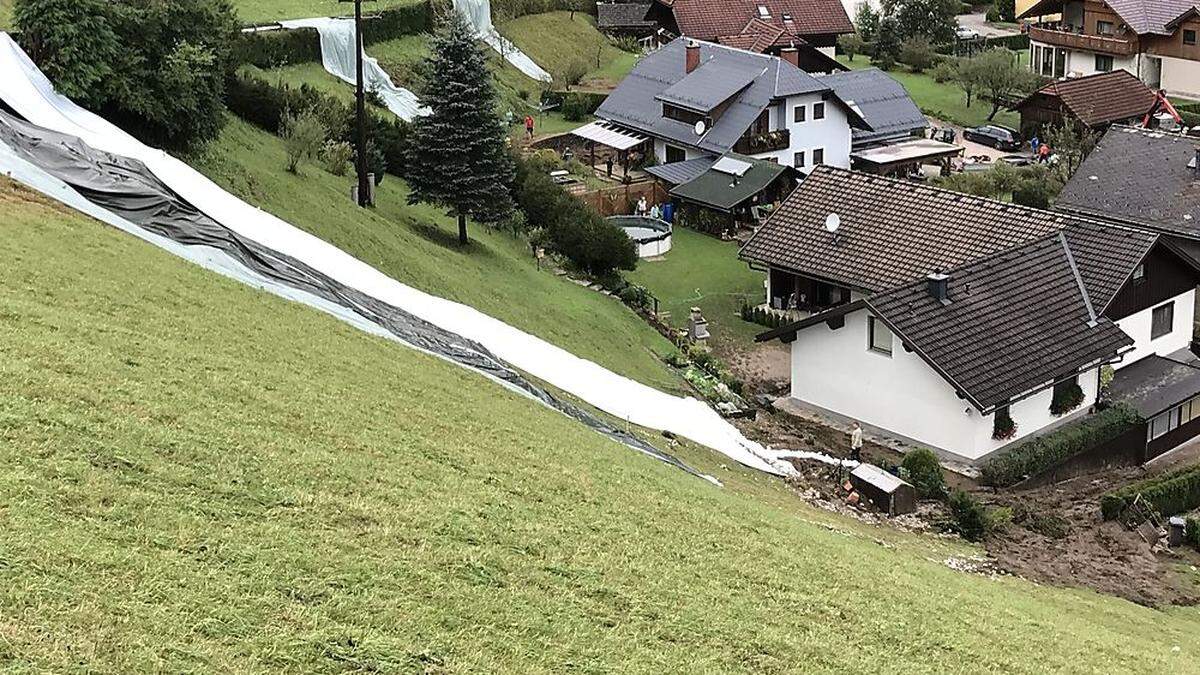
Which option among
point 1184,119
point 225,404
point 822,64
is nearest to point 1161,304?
point 225,404

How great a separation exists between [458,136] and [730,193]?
49.2 feet

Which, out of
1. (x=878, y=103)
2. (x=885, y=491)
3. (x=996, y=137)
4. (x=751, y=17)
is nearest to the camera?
(x=885, y=491)

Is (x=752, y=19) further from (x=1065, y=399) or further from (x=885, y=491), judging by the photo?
(x=885, y=491)

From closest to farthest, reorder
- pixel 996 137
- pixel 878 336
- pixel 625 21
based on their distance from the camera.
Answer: pixel 878 336
pixel 996 137
pixel 625 21

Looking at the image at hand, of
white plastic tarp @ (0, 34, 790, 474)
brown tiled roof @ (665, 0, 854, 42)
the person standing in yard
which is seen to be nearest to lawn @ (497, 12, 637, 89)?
brown tiled roof @ (665, 0, 854, 42)

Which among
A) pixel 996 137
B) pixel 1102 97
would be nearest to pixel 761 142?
pixel 996 137

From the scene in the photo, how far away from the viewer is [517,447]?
59.7 ft

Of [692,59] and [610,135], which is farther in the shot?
[692,59]

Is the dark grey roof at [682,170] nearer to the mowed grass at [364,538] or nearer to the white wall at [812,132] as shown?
the white wall at [812,132]

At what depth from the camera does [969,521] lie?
23.8 meters

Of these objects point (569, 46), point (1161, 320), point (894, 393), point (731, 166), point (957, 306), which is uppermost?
point (569, 46)

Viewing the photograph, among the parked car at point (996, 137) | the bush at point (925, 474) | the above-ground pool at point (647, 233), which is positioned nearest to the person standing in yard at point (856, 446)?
the bush at point (925, 474)

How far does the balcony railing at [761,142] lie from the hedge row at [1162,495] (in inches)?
1126

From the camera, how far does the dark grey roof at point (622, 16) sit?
82.3 metres
